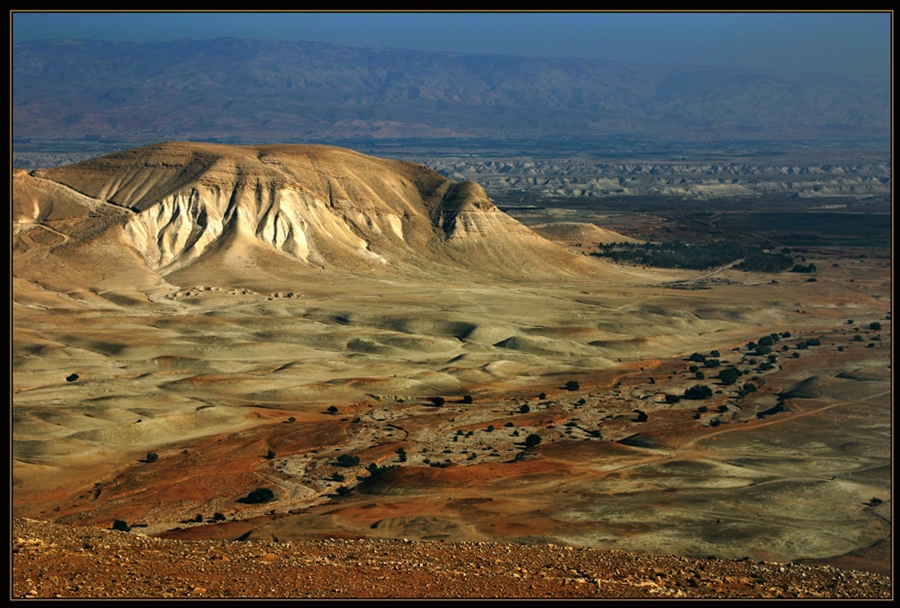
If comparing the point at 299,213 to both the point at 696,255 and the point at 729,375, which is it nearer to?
the point at 696,255

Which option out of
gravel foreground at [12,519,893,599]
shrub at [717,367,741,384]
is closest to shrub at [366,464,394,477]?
gravel foreground at [12,519,893,599]

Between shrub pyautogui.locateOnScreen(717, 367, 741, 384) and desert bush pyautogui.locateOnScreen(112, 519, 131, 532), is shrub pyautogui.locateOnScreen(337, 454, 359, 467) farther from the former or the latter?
shrub pyautogui.locateOnScreen(717, 367, 741, 384)

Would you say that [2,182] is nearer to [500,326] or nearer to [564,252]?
[500,326]

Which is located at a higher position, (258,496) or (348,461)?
(258,496)

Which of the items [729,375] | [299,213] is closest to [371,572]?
[729,375]

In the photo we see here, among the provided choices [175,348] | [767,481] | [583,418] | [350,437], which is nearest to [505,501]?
Answer: [767,481]

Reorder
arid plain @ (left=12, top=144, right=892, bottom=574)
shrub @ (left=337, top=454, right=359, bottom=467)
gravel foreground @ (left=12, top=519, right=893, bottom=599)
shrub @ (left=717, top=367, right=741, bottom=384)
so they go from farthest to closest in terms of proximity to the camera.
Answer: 1. shrub @ (left=717, top=367, right=741, bottom=384)
2. shrub @ (left=337, top=454, right=359, bottom=467)
3. arid plain @ (left=12, top=144, right=892, bottom=574)
4. gravel foreground @ (left=12, top=519, right=893, bottom=599)
